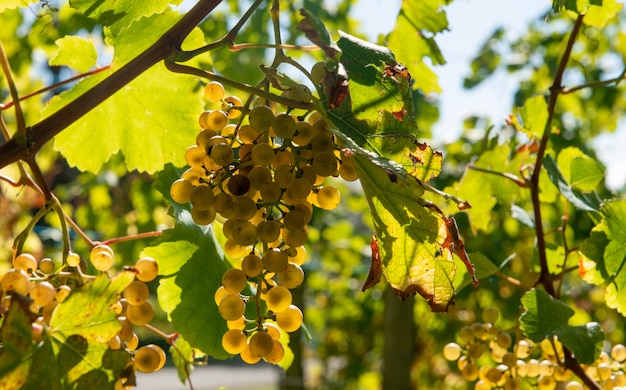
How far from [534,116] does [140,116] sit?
0.83 metres

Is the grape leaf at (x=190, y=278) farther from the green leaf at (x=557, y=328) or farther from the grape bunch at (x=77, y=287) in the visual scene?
the green leaf at (x=557, y=328)


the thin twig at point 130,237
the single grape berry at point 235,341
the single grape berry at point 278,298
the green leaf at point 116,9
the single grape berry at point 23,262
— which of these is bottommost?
the single grape berry at point 23,262

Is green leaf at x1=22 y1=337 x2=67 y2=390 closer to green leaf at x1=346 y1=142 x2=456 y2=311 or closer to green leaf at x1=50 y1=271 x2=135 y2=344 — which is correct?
green leaf at x1=50 y1=271 x2=135 y2=344

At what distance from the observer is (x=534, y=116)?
150cm

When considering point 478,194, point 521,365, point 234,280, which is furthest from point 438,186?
point 234,280

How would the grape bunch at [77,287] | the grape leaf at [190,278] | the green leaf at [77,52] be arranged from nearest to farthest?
the grape bunch at [77,287] < the grape leaf at [190,278] < the green leaf at [77,52]

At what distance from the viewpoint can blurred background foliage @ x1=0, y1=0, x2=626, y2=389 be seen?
6.29ft

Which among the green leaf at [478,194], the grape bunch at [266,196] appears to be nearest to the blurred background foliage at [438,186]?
the green leaf at [478,194]

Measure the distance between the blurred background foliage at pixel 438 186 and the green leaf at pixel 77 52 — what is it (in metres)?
0.21

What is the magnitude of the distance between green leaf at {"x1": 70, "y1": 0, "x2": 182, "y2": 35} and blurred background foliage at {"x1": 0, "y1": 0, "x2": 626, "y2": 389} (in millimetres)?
335

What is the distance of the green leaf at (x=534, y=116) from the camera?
4.90ft

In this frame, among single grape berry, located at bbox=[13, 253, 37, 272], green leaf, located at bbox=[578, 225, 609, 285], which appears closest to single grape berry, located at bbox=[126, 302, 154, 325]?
single grape berry, located at bbox=[13, 253, 37, 272]

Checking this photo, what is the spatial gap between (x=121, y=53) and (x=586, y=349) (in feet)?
2.82

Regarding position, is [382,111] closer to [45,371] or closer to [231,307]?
[231,307]
